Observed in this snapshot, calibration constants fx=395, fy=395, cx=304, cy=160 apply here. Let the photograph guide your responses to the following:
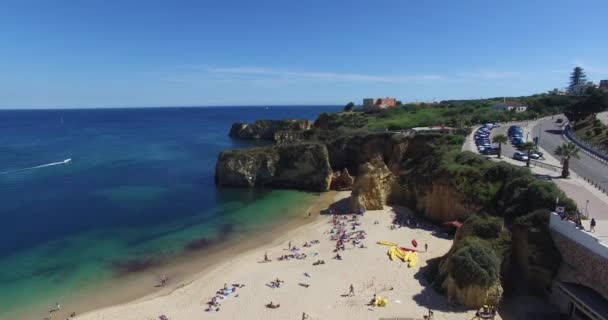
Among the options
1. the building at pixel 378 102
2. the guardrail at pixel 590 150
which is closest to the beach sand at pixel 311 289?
the guardrail at pixel 590 150

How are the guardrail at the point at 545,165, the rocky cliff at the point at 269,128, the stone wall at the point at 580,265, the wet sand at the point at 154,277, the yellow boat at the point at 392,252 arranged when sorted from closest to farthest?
the stone wall at the point at 580,265
the wet sand at the point at 154,277
the yellow boat at the point at 392,252
the guardrail at the point at 545,165
the rocky cliff at the point at 269,128

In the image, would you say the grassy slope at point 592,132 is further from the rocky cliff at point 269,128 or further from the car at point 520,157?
the rocky cliff at point 269,128

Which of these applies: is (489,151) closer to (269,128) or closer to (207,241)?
(207,241)

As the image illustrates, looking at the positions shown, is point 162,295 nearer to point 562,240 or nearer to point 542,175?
point 562,240

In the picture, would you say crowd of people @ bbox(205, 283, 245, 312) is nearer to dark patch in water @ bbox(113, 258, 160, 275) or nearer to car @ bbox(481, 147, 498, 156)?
dark patch in water @ bbox(113, 258, 160, 275)

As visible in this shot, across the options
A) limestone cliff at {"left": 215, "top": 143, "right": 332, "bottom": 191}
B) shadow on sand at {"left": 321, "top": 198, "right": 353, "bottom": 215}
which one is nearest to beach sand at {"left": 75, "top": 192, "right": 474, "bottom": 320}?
shadow on sand at {"left": 321, "top": 198, "right": 353, "bottom": 215}

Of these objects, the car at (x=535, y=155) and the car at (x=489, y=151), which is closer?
the car at (x=535, y=155)
